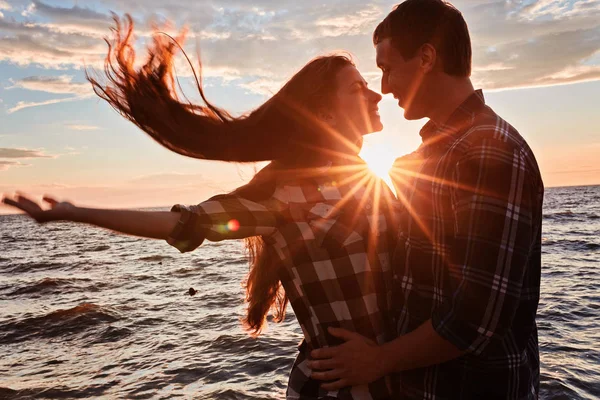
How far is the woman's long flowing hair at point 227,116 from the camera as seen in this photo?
2.71m

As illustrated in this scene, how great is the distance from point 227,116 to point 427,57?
47.5 inches

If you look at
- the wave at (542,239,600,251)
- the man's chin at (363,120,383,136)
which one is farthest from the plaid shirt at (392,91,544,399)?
the wave at (542,239,600,251)

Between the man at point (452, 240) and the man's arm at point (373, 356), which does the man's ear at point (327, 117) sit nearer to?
the man at point (452, 240)

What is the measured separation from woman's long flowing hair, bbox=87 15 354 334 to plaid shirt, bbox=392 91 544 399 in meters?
0.71

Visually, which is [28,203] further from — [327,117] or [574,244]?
[574,244]

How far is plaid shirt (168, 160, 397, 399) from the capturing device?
86.4 inches

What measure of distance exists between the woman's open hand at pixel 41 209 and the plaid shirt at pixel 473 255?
1.41m

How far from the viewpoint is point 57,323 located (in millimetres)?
11016

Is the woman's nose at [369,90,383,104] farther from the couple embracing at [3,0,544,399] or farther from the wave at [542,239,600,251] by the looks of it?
the wave at [542,239,600,251]

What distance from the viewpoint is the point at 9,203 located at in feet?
6.22

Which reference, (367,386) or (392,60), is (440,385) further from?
(392,60)

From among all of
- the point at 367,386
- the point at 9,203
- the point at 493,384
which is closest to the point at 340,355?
the point at 367,386

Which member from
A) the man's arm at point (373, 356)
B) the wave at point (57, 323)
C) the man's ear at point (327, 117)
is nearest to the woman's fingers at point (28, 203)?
the man's arm at point (373, 356)

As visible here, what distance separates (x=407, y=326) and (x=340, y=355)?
12.4 inches
